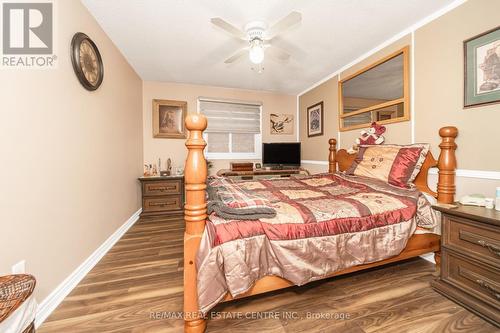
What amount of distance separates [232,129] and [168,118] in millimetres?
1244

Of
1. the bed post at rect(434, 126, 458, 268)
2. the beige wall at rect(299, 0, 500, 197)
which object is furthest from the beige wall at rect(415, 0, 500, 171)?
the bed post at rect(434, 126, 458, 268)

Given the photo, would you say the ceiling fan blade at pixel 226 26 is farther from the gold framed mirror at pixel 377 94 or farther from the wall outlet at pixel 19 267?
the wall outlet at pixel 19 267

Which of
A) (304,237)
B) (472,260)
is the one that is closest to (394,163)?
(472,260)

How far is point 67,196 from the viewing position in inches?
61.7

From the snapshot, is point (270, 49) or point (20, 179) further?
point (270, 49)

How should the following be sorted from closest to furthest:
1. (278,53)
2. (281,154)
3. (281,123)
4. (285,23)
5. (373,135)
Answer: (285,23) → (278,53) → (373,135) → (281,154) → (281,123)

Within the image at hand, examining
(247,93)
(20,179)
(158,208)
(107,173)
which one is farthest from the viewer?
(247,93)

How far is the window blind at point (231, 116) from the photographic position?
3.97 metres

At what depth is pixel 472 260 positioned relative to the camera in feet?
4.33

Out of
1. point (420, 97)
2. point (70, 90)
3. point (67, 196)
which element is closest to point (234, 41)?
point (70, 90)

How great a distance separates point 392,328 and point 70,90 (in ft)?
9.30

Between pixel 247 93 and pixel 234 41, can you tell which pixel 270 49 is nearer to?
pixel 234 41

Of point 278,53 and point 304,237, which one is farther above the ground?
point 278,53

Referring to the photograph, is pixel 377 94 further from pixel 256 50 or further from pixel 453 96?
pixel 256 50
